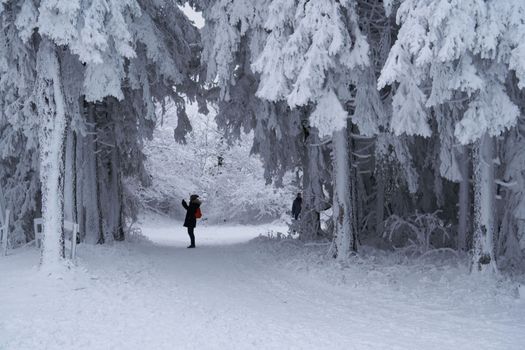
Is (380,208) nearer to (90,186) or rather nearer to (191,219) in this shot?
(191,219)

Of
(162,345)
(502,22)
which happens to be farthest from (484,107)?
(162,345)

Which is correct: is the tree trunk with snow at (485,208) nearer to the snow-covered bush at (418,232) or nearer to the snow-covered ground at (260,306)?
the snow-covered ground at (260,306)

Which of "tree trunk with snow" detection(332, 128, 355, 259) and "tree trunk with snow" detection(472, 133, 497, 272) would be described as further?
"tree trunk with snow" detection(332, 128, 355, 259)

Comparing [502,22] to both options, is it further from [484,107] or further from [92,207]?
[92,207]

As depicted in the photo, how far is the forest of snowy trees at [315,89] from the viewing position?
7930 millimetres

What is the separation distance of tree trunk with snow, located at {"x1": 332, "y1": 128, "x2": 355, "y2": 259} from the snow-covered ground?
21.5 inches

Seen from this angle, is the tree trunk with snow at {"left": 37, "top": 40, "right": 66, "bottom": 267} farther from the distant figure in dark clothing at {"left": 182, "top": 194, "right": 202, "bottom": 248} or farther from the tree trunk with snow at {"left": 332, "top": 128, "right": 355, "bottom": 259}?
the distant figure in dark clothing at {"left": 182, "top": 194, "right": 202, "bottom": 248}

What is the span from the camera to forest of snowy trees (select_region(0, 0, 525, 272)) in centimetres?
793

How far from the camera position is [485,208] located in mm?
9406

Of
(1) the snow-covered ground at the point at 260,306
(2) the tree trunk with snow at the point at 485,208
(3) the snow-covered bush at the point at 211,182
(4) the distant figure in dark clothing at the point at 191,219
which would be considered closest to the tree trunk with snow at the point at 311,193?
(1) the snow-covered ground at the point at 260,306

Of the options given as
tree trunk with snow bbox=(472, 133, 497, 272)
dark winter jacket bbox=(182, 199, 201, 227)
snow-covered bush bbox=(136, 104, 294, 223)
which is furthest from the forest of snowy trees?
snow-covered bush bbox=(136, 104, 294, 223)

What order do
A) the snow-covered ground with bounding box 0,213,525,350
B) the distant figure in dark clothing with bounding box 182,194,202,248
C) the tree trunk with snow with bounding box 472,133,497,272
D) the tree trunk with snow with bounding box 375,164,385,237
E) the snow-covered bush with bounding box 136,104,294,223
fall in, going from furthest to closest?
1. the snow-covered bush with bounding box 136,104,294,223
2. the distant figure in dark clothing with bounding box 182,194,202,248
3. the tree trunk with snow with bounding box 375,164,385,237
4. the tree trunk with snow with bounding box 472,133,497,272
5. the snow-covered ground with bounding box 0,213,525,350

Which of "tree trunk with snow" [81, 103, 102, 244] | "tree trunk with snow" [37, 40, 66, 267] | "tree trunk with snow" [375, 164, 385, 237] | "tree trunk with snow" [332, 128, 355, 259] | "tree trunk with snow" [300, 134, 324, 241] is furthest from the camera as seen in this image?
"tree trunk with snow" [375, 164, 385, 237]

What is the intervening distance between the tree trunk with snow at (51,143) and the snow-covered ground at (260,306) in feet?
2.11
